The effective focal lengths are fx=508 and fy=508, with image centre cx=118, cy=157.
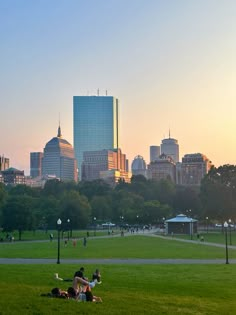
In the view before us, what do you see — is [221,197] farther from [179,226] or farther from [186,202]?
[186,202]

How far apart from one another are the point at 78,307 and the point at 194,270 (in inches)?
703

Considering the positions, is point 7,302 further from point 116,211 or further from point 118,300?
point 116,211

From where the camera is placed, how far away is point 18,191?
158875mm

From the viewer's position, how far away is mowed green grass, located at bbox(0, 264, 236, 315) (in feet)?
50.3

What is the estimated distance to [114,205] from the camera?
150 m

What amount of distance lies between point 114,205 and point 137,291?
423 ft

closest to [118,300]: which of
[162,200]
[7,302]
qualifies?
[7,302]

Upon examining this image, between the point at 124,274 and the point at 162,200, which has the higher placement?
the point at 162,200

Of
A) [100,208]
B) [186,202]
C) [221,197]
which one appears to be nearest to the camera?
[221,197]

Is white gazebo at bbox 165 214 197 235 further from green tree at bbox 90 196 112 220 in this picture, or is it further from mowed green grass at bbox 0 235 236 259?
mowed green grass at bbox 0 235 236 259

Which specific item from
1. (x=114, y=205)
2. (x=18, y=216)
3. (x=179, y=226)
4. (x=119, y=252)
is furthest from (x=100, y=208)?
(x=119, y=252)

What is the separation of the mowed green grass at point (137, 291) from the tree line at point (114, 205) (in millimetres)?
49779

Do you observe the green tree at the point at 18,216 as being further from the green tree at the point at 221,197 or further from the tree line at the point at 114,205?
the green tree at the point at 221,197

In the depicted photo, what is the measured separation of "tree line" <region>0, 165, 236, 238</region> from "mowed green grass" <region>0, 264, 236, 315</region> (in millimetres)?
49779
